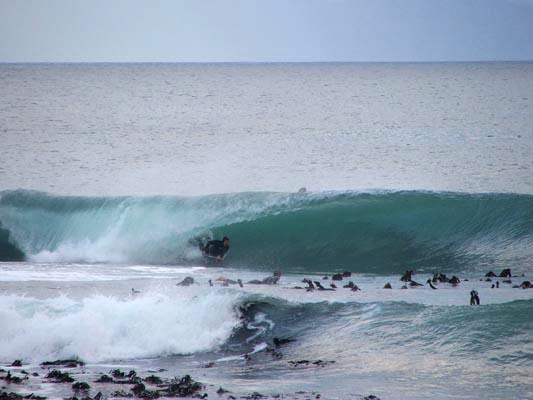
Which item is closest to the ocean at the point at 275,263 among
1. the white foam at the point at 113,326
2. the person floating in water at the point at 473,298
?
the white foam at the point at 113,326

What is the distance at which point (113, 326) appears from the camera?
20.2 m

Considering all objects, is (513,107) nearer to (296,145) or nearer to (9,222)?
(296,145)

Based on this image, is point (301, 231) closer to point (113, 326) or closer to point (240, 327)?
point (240, 327)

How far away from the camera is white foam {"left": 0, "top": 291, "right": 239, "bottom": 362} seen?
1948cm

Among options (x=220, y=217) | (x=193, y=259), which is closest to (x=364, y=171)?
(x=220, y=217)

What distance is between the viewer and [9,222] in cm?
3509

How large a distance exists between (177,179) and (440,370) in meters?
30.7

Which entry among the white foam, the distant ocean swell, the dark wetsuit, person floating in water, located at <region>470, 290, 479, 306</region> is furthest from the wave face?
the white foam

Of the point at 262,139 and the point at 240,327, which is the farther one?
the point at 262,139

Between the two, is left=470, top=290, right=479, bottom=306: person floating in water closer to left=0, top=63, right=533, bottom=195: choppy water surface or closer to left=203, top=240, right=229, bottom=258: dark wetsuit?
left=203, top=240, right=229, bottom=258: dark wetsuit

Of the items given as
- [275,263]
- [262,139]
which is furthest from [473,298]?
[262,139]

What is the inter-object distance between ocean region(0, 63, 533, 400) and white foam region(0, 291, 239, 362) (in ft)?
0.12

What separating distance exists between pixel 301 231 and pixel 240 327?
37.9 feet

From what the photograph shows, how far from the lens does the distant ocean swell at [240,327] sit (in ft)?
60.7
